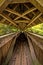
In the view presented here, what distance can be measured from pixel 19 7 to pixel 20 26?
2.49 m

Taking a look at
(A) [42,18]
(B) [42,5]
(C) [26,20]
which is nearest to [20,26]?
(C) [26,20]

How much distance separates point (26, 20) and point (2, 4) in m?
4.19

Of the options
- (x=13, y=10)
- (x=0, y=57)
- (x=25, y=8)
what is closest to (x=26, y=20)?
(x=25, y=8)

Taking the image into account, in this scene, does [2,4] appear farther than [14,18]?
No

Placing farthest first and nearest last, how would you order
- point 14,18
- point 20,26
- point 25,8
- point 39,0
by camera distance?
1. point 20,26
2. point 14,18
3. point 25,8
4. point 39,0

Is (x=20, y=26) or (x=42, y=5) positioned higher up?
(x=42, y=5)

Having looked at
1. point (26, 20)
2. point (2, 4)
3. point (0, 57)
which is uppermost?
point (2, 4)

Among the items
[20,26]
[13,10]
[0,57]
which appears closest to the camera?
[0,57]

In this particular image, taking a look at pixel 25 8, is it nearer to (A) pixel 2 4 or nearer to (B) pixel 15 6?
(B) pixel 15 6

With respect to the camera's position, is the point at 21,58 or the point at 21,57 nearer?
the point at 21,58

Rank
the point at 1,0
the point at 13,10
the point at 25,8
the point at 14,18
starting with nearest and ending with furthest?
the point at 1,0, the point at 13,10, the point at 25,8, the point at 14,18

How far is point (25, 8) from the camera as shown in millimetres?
6652

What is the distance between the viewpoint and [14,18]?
7555 millimetres

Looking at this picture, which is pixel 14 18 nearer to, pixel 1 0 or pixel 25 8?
pixel 25 8
